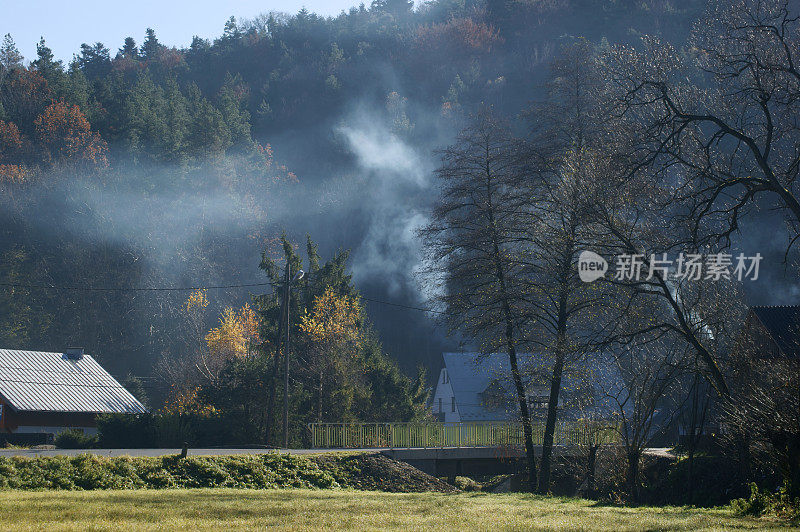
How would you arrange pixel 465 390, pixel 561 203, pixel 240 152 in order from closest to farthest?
1. pixel 561 203
2. pixel 465 390
3. pixel 240 152

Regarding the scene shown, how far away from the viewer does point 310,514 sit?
12523 millimetres

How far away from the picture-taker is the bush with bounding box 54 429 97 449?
31.2m

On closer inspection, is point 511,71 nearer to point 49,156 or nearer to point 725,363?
point 49,156

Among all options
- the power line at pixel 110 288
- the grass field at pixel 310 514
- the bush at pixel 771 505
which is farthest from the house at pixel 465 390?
the bush at pixel 771 505

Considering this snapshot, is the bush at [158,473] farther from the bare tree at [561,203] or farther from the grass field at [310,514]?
the bare tree at [561,203]

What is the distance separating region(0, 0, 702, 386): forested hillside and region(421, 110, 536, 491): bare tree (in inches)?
1193

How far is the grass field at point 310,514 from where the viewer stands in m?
10.7

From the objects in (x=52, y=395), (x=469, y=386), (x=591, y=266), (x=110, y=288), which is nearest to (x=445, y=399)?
(x=469, y=386)

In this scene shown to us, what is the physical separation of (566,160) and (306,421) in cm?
2441

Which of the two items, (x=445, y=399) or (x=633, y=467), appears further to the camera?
(x=445, y=399)

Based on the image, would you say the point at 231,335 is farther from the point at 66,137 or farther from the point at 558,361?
the point at 558,361

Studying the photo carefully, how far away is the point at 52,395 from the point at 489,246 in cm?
2601

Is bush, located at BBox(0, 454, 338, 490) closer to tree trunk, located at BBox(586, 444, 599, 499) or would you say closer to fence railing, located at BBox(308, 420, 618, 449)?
tree trunk, located at BBox(586, 444, 599, 499)

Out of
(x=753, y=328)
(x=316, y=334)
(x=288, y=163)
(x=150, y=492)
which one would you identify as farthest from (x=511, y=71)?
(x=150, y=492)
